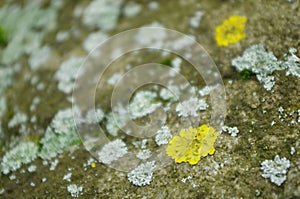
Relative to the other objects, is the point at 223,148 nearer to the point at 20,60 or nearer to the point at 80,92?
the point at 80,92

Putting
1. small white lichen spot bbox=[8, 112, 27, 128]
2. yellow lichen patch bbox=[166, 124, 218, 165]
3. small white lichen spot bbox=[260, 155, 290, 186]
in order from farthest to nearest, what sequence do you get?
1. small white lichen spot bbox=[8, 112, 27, 128]
2. yellow lichen patch bbox=[166, 124, 218, 165]
3. small white lichen spot bbox=[260, 155, 290, 186]

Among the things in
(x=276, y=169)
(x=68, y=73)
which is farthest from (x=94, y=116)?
(x=276, y=169)

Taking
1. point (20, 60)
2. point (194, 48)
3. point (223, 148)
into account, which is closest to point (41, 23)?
point (20, 60)

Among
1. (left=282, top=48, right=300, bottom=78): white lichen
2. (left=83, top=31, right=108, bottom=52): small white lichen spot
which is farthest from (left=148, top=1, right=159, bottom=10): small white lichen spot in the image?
(left=282, top=48, right=300, bottom=78): white lichen

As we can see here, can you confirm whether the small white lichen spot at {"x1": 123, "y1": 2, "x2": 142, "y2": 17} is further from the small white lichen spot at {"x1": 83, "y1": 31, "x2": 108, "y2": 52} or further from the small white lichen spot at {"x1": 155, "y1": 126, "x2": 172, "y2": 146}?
the small white lichen spot at {"x1": 155, "y1": 126, "x2": 172, "y2": 146}

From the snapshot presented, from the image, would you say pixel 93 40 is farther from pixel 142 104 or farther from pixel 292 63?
pixel 292 63

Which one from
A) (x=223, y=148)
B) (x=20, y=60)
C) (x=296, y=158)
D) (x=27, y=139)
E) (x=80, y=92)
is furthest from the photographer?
(x=20, y=60)
